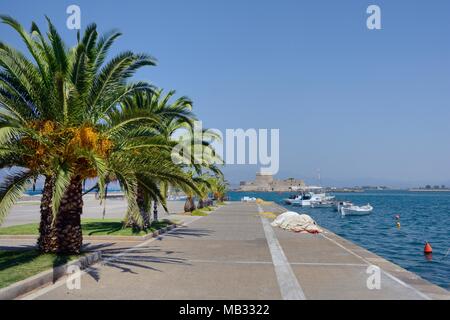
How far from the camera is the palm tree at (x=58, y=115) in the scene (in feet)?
36.0

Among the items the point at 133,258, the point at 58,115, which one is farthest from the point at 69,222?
the point at 58,115

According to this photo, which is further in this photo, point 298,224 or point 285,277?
point 298,224

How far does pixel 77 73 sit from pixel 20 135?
2.38m

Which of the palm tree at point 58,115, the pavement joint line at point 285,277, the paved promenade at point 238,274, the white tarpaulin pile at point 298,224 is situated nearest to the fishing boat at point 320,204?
the white tarpaulin pile at point 298,224

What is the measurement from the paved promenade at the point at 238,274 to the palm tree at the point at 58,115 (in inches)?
87.4

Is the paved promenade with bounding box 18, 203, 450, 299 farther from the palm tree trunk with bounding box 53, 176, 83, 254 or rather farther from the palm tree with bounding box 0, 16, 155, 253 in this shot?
the palm tree with bounding box 0, 16, 155, 253

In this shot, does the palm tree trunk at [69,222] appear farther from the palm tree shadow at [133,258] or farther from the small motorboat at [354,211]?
the small motorboat at [354,211]

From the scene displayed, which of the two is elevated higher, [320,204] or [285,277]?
[285,277]

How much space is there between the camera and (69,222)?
1188cm

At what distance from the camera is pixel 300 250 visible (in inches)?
591

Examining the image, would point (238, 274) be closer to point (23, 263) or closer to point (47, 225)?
point (23, 263)

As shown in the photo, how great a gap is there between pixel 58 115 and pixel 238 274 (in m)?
6.54
